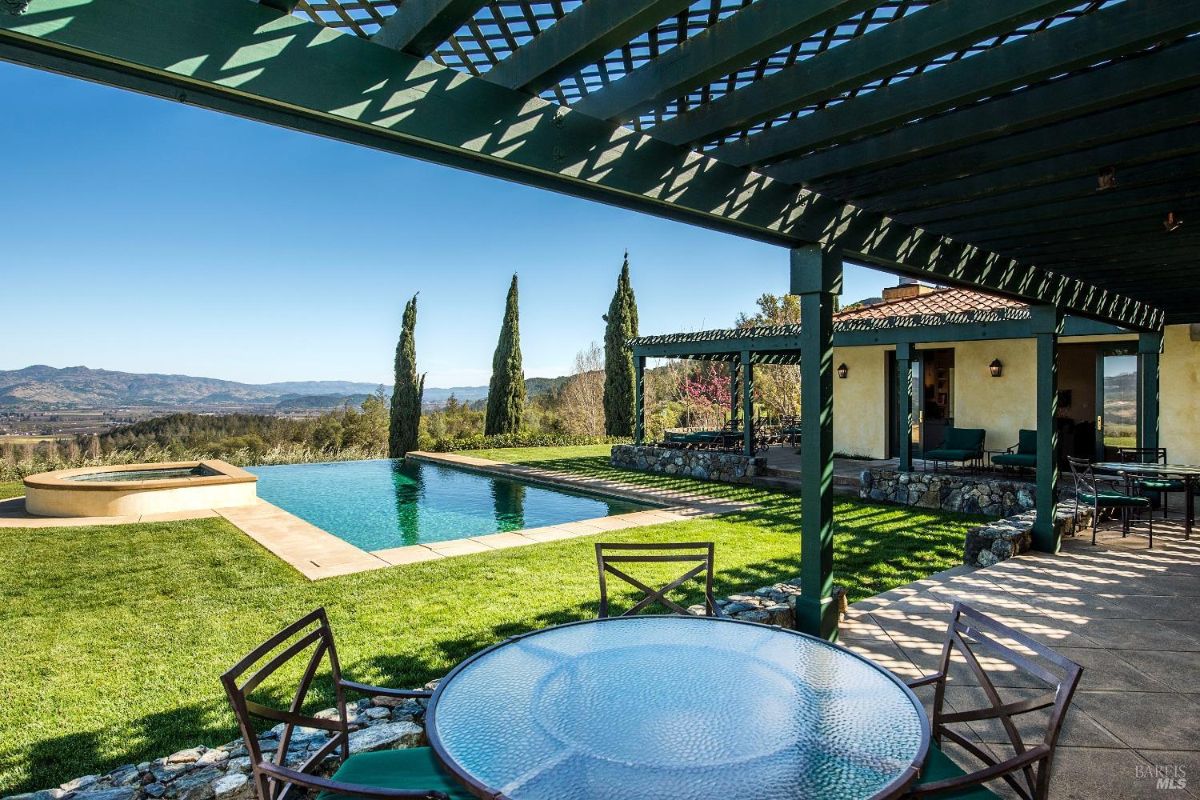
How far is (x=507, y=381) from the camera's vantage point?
20922 mm

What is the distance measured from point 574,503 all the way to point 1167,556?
7863 millimetres

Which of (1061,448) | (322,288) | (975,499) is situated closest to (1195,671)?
(975,499)

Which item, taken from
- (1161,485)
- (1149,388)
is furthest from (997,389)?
(1161,485)

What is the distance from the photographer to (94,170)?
19719 mm

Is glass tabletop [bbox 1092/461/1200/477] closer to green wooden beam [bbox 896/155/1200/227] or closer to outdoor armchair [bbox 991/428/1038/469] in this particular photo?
outdoor armchair [bbox 991/428/1038/469]

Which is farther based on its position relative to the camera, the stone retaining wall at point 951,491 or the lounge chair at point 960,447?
the lounge chair at point 960,447

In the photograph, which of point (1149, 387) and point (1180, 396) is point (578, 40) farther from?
point (1180, 396)

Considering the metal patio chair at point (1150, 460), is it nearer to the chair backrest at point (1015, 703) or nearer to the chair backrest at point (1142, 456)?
the chair backrest at point (1142, 456)

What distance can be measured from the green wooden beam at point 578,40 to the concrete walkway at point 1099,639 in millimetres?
3137

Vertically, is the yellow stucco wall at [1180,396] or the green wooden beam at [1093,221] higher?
the green wooden beam at [1093,221]

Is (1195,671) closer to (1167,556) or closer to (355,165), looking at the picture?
(1167,556)

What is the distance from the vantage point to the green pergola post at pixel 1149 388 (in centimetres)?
884

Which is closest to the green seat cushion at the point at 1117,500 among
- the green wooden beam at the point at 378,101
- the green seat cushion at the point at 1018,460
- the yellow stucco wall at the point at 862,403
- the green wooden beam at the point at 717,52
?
the green seat cushion at the point at 1018,460

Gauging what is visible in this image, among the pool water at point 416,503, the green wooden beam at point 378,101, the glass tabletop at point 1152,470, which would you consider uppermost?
the green wooden beam at point 378,101
